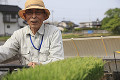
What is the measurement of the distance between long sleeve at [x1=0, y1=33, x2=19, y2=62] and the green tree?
7069 cm

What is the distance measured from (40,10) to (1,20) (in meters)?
60.4

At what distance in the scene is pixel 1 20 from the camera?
60219mm

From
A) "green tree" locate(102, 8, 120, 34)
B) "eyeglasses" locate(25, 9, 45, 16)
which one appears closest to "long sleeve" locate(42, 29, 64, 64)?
"eyeglasses" locate(25, 9, 45, 16)

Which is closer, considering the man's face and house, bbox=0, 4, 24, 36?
the man's face

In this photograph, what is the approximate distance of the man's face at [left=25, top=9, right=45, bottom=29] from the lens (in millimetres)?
3061

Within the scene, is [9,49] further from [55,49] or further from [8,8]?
[8,8]

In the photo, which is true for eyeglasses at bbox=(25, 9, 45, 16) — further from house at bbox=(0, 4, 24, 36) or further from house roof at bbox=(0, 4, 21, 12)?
house roof at bbox=(0, 4, 21, 12)

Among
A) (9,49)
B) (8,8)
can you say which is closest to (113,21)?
(8,8)

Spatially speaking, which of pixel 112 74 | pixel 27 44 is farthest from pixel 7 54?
pixel 112 74

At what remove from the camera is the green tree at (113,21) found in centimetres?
7138

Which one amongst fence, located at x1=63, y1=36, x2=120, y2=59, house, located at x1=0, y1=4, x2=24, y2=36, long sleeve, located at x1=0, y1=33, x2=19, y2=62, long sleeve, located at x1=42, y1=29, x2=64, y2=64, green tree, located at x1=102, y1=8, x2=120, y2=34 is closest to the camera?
long sleeve, located at x1=0, y1=33, x2=19, y2=62

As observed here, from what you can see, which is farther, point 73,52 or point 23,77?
point 73,52

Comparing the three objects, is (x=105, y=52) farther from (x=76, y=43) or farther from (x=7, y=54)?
(x=7, y=54)

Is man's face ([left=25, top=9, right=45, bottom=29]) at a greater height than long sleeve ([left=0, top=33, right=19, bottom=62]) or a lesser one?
greater
